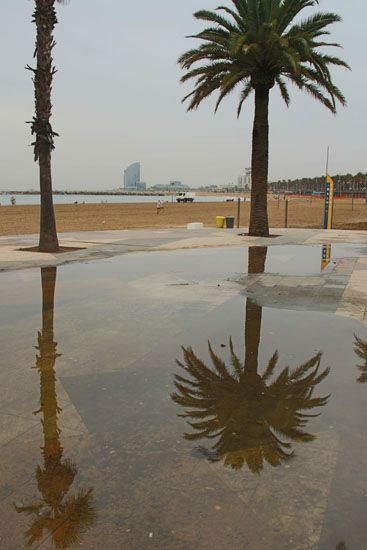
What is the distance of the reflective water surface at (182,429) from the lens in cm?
247

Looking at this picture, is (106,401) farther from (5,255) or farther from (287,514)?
(5,255)

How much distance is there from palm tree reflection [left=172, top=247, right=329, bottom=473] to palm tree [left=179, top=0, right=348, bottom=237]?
43.2 ft

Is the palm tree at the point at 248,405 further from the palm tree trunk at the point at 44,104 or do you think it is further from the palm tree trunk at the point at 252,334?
the palm tree trunk at the point at 44,104

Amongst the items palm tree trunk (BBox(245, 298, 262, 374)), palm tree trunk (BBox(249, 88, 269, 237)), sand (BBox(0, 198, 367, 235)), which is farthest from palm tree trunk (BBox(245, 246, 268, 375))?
sand (BBox(0, 198, 367, 235))

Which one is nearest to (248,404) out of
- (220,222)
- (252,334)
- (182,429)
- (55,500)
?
(182,429)

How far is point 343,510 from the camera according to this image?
256 cm

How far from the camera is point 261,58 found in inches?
664

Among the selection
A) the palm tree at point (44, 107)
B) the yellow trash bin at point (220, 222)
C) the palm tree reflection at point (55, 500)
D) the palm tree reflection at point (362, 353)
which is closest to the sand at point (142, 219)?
the yellow trash bin at point (220, 222)

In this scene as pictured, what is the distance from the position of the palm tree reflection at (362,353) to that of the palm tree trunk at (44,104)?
10.0 metres

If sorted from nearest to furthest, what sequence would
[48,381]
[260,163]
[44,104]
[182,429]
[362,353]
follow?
1. [182,429]
2. [48,381]
3. [362,353]
4. [44,104]
5. [260,163]

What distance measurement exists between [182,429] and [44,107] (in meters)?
12.0

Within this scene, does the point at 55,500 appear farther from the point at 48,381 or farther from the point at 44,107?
the point at 44,107

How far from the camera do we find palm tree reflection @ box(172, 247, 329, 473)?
3199 mm

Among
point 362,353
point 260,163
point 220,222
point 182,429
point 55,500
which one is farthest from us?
point 220,222
